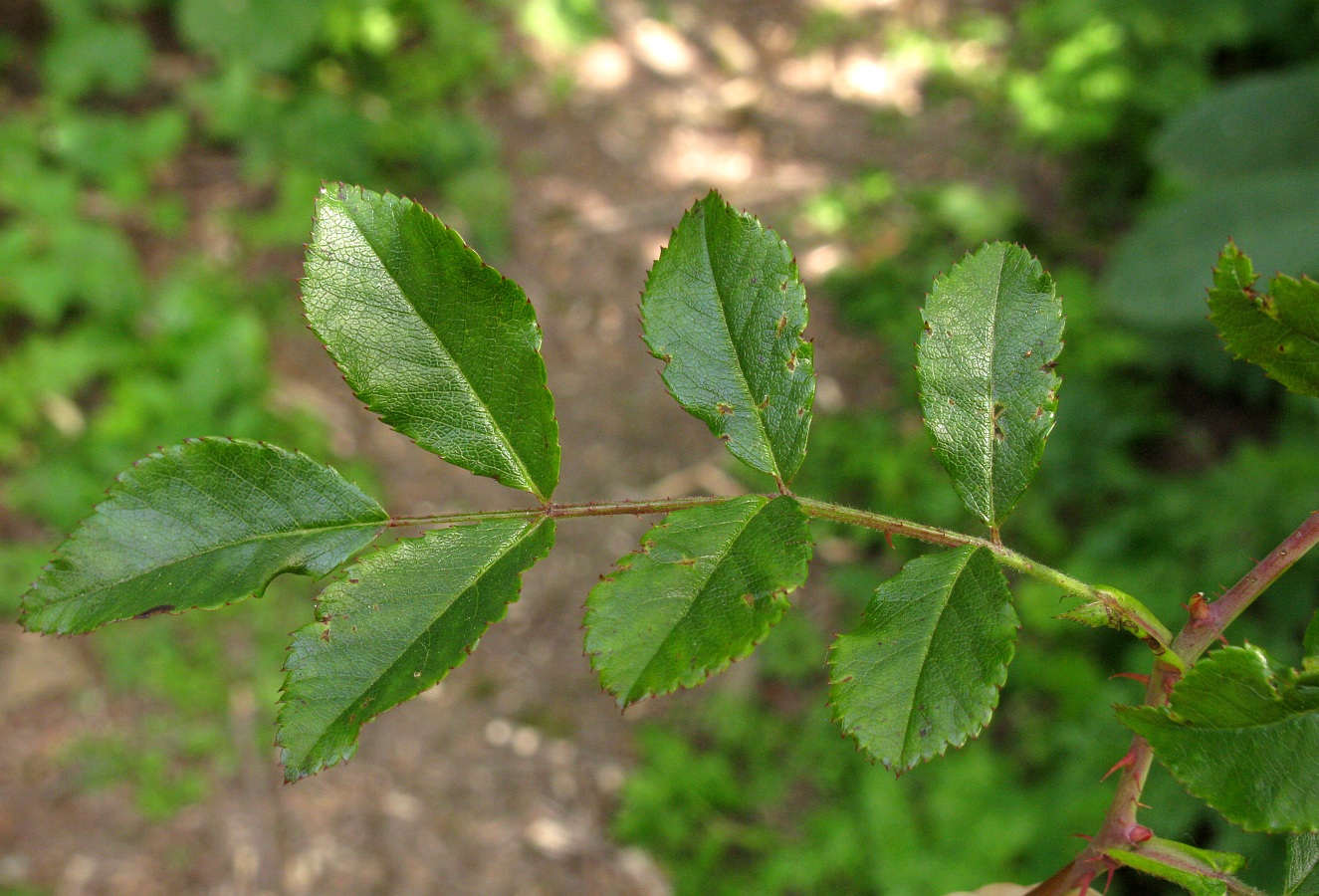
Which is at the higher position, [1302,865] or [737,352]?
[737,352]

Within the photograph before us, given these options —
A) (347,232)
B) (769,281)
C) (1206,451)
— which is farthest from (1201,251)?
(347,232)

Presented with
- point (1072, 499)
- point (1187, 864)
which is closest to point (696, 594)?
point (1187, 864)

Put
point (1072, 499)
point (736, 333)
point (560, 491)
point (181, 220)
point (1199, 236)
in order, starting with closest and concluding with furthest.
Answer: point (736, 333) < point (1199, 236) < point (1072, 499) < point (560, 491) < point (181, 220)

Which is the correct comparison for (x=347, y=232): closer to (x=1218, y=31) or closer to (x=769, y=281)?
(x=769, y=281)

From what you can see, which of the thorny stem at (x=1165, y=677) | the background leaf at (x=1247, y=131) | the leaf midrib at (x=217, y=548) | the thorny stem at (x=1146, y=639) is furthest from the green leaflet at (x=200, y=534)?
the background leaf at (x=1247, y=131)

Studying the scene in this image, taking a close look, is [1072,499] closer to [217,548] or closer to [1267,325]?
[1267,325]

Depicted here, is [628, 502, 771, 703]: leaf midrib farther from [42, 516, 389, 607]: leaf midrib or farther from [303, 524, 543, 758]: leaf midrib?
[42, 516, 389, 607]: leaf midrib

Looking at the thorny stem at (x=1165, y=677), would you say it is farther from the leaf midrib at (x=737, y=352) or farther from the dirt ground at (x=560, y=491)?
the dirt ground at (x=560, y=491)
